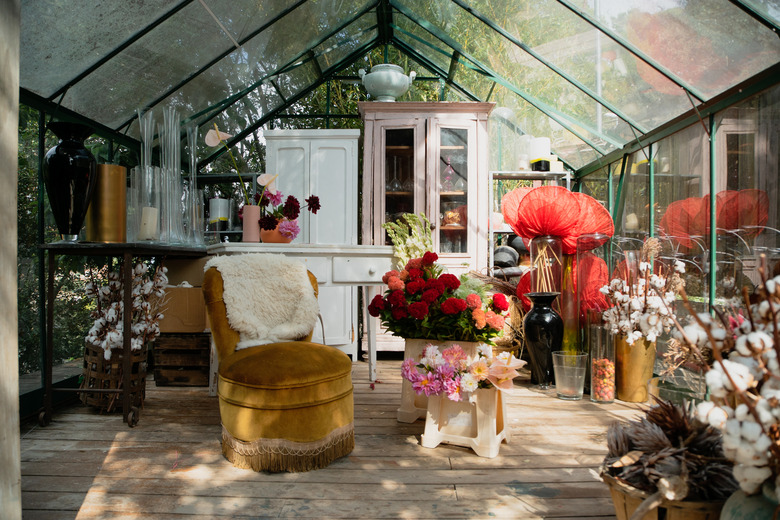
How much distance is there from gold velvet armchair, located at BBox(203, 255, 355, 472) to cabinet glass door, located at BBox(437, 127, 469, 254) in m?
2.39

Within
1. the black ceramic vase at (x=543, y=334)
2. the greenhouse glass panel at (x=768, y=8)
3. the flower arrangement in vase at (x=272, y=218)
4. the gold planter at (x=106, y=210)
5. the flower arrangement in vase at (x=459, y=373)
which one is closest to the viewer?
the flower arrangement in vase at (x=459, y=373)

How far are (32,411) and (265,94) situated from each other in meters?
3.09

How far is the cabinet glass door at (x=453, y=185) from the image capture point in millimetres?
4363

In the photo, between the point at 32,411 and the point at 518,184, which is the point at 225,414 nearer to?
the point at 32,411

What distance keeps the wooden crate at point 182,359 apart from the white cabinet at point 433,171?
1555mm

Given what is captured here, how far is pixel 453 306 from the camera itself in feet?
7.55

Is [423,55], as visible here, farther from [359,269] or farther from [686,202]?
[686,202]

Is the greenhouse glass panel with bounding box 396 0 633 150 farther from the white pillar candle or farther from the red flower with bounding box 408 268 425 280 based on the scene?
the white pillar candle

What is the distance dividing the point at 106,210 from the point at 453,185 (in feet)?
8.69

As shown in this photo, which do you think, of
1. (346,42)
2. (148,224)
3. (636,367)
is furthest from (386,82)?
(636,367)

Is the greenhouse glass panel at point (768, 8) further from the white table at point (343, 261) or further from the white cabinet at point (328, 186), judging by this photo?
the white cabinet at point (328, 186)

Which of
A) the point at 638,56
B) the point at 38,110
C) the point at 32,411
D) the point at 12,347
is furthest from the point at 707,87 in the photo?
the point at 32,411

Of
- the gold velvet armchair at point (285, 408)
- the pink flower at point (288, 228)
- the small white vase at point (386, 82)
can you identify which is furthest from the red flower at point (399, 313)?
the small white vase at point (386, 82)

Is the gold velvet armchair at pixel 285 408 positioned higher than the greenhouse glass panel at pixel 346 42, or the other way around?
the greenhouse glass panel at pixel 346 42
